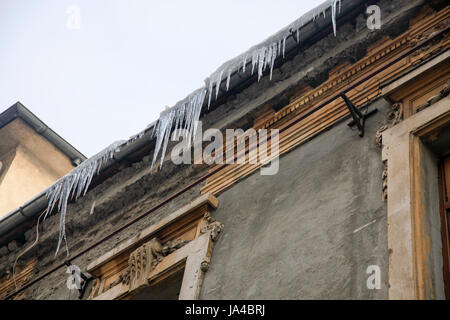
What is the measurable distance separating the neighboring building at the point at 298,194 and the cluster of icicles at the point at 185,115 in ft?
0.09

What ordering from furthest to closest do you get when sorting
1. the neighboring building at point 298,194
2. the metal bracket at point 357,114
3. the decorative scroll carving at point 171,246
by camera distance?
the decorative scroll carving at point 171,246, the metal bracket at point 357,114, the neighboring building at point 298,194

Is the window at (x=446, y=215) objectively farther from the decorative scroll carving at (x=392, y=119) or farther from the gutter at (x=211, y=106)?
the gutter at (x=211, y=106)

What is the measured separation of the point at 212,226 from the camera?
6637 mm

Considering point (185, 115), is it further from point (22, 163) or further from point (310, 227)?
point (22, 163)

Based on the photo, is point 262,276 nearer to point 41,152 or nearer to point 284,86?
point 284,86

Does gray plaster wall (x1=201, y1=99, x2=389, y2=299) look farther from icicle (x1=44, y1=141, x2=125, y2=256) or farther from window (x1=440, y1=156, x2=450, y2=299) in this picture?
icicle (x1=44, y1=141, x2=125, y2=256)

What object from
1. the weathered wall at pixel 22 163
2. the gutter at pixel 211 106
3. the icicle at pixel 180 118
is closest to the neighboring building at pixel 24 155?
the weathered wall at pixel 22 163

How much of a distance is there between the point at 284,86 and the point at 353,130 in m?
1.48

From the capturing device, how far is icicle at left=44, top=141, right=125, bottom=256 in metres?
8.88

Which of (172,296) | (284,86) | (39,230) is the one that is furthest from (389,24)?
(39,230)

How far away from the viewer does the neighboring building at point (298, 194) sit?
494 centimetres

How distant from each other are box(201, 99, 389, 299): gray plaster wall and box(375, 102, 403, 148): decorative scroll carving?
86 millimetres

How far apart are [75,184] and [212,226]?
304 centimetres

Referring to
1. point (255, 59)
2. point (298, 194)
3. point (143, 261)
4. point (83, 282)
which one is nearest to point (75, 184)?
point (83, 282)
